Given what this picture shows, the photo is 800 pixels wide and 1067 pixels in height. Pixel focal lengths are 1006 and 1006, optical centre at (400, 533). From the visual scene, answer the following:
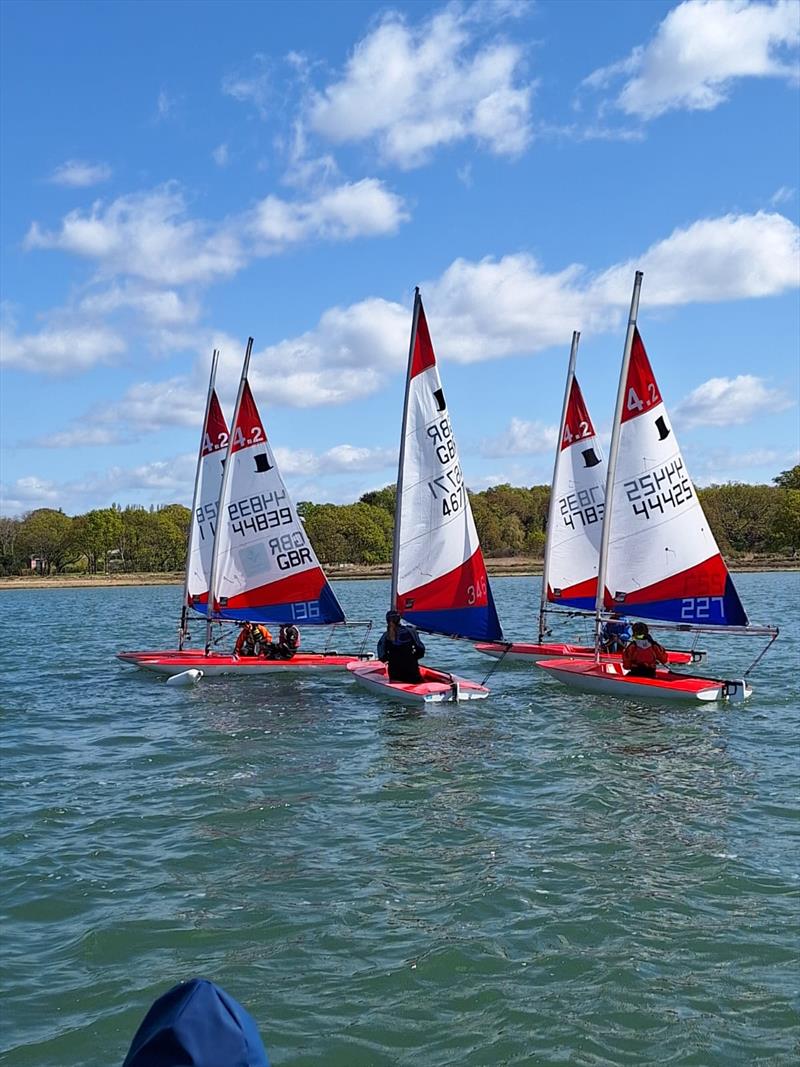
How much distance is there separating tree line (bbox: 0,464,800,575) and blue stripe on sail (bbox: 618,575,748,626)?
91867 millimetres

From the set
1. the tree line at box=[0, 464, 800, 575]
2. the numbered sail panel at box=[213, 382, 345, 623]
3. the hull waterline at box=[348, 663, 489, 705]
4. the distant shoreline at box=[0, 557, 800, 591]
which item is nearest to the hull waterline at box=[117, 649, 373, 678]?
the numbered sail panel at box=[213, 382, 345, 623]

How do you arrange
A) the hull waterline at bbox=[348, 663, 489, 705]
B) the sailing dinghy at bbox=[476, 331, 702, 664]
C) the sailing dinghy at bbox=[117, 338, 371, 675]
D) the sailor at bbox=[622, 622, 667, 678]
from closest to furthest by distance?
the hull waterline at bbox=[348, 663, 489, 705] < the sailor at bbox=[622, 622, 667, 678] < the sailing dinghy at bbox=[117, 338, 371, 675] < the sailing dinghy at bbox=[476, 331, 702, 664]

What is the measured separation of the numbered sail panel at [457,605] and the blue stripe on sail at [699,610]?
117 inches

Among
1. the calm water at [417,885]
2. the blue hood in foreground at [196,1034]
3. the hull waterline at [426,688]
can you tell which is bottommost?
the calm water at [417,885]

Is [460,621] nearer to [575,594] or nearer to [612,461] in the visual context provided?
[612,461]

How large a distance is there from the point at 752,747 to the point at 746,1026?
9.09 m

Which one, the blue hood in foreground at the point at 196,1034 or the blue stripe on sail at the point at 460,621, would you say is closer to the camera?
the blue hood in foreground at the point at 196,1034

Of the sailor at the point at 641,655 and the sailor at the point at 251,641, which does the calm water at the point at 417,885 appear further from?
the sailor at the point at 251,641

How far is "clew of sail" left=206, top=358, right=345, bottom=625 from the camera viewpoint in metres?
24.0

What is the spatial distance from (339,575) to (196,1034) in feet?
358

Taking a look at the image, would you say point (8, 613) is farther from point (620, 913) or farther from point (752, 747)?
point (620, 913)

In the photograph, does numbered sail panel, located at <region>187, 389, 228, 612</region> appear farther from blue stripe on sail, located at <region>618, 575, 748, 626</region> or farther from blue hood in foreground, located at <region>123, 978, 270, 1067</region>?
blue hood in foreground, located at <region>123, 978, 270, 1067</region>

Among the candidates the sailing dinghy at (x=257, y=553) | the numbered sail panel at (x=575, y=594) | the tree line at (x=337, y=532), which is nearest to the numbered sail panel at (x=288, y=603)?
the sailing dinghy at (x=257, y=553)

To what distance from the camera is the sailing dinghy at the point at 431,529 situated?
2102cm
